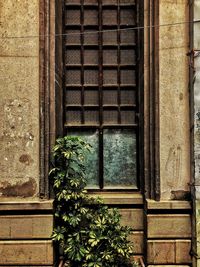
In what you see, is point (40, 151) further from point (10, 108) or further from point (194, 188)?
point (194, 188)

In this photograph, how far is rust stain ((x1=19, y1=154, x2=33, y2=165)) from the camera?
25.3ft

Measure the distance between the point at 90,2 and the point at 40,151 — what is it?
3.31 metres

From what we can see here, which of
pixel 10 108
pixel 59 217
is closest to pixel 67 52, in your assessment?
pixel 10 108

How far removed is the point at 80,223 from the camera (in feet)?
26.4

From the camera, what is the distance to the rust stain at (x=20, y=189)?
7.70m

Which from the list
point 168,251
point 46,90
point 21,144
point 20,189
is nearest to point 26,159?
point 21,144

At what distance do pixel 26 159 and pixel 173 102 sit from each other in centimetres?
301

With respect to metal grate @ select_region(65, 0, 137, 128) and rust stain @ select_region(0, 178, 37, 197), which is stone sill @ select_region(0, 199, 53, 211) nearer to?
rust stain @ select_region(0, 178, 37, 197)

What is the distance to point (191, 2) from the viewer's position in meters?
7.78

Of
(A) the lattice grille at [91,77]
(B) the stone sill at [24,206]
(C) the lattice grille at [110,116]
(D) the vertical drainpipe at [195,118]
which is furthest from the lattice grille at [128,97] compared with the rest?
(B) the stone sill at [24,206]

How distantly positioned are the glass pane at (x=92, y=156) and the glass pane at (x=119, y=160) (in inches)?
6.6

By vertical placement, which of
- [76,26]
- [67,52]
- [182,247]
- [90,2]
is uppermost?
[90,2]

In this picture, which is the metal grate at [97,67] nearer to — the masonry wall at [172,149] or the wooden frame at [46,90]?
the wooden frame at [46,90]

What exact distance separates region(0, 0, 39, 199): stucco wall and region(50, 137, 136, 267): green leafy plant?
51cm
